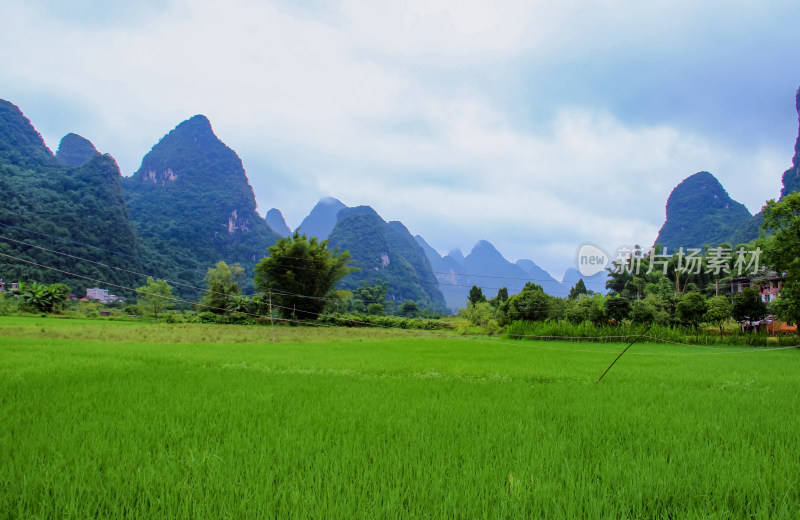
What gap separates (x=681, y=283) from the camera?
42.1 metres

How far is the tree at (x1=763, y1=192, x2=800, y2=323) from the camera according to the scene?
16766 mm

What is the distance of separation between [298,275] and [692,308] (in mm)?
28198

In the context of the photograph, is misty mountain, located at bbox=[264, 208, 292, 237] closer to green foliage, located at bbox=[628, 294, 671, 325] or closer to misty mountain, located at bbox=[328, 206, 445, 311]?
misty mountain, located at bbox=[328, 206, 445, 311]

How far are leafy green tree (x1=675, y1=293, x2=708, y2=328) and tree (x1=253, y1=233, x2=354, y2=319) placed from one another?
2478 cm

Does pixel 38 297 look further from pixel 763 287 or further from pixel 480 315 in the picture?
pixel 763 287

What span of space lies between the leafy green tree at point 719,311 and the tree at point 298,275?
25842mm

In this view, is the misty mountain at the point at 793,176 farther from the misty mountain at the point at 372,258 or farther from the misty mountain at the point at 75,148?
the misty mountain at the point at 75,148

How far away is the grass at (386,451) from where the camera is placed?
1784mm

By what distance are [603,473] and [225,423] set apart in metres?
2.91

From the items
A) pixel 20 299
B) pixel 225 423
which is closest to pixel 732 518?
pixel 225 423

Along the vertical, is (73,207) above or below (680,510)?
above

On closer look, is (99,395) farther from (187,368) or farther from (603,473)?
(603,473)

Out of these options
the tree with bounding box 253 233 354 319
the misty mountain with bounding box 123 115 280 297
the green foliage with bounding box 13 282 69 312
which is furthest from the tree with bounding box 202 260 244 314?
the misty mountain with bounding box 123 115 280 297

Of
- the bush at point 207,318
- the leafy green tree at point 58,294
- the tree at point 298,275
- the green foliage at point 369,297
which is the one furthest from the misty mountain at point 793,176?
the leafy green tree at point 58,294
